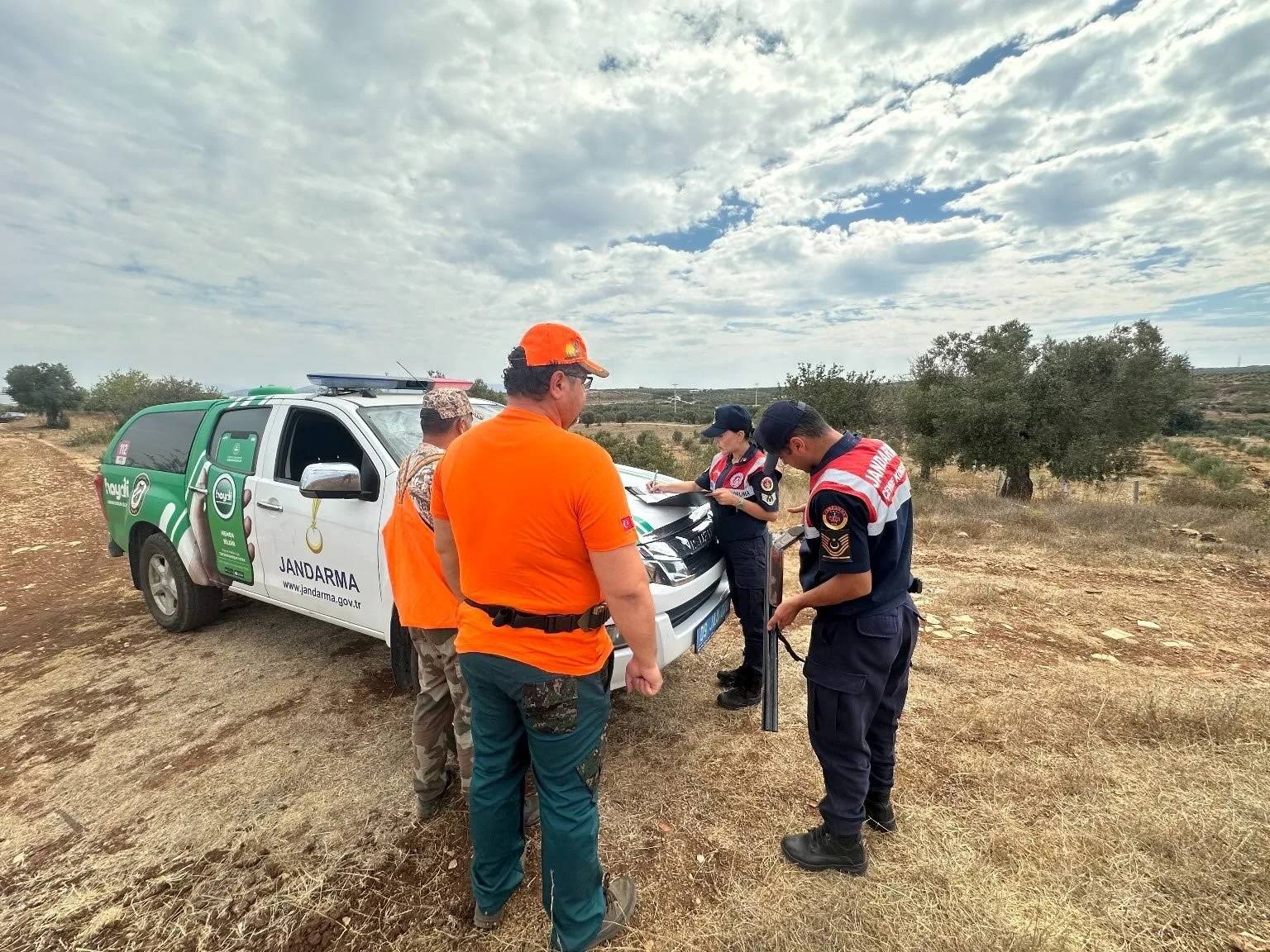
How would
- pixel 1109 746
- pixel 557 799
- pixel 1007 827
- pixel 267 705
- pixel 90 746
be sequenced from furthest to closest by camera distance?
pixel 267 705 → pixel 90 746 → pixel 1109 746 → pixel 1007 827 → pixel 557 799

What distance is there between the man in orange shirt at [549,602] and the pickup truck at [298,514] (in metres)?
0.81

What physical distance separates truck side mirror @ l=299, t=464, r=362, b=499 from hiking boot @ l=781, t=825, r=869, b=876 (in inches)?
103

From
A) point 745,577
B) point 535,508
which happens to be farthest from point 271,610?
point 535,508

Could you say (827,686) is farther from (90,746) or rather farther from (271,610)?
(271,610)

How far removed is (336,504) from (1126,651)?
5408 millimetres

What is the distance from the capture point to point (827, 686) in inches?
83.9

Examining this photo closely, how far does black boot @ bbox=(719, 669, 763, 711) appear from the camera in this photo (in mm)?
3400

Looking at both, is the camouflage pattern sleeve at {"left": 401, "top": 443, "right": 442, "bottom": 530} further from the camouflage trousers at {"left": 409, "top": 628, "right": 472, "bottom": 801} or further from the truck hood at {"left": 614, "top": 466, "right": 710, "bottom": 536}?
the truck hood at {"left": 614, "top": 466, "right": 710, "bottom": 536}

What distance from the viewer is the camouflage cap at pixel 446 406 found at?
7.78ft

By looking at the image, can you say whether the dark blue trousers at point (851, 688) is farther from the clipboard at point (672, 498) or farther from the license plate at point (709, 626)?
the clipboard at point (672, 498)

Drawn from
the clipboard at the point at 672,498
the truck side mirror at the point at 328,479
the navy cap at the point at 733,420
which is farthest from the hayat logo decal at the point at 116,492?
the navy cap at the point at 733,420

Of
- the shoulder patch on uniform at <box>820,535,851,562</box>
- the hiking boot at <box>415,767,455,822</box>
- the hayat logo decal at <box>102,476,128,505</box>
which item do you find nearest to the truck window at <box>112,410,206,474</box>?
the hayat logo decal at <box>102,476,128,505</box>

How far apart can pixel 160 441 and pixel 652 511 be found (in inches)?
167

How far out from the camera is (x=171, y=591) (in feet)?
15.1
